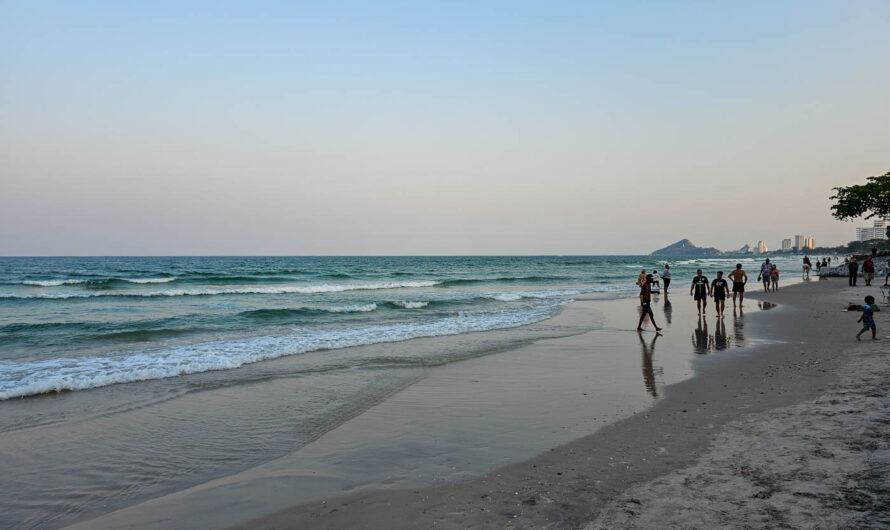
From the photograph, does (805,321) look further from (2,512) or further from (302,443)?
(2,512)

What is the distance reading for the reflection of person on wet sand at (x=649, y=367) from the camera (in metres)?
8.64

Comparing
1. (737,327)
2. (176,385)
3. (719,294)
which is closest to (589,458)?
(176,385)

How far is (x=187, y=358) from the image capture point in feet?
40.8

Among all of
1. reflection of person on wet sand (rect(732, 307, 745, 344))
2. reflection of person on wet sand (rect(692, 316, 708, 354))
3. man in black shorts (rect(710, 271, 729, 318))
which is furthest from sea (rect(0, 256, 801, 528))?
reflection of person on wet sand (rect(732, 307, 745, 344))

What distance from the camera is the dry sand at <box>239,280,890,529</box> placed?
3.97 m

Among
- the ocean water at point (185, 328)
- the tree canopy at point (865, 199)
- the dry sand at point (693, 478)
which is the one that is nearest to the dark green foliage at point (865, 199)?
the tree canopy at point (865, 199)

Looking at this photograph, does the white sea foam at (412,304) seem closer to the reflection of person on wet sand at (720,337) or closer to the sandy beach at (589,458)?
the reflection of person on wet sand at (720,337)

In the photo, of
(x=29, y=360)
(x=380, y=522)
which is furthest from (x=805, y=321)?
(x=29, y=360)

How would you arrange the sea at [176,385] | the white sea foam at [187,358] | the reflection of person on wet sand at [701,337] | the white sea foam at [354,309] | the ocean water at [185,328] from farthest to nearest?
the white sea foam at [354,309], the reflection of person on wet sand at [701,337], the ocean water at [185,328], the white sea foam at [187,358], the sea at [176,385]

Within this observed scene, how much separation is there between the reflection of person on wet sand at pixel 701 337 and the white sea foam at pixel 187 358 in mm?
5730

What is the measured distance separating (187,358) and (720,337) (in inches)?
532

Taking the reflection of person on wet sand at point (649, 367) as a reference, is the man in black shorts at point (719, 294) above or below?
above

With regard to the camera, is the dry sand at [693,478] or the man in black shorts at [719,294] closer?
the dry sand at [693,478]

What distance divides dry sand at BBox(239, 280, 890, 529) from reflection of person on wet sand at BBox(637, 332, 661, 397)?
3.18 ft
